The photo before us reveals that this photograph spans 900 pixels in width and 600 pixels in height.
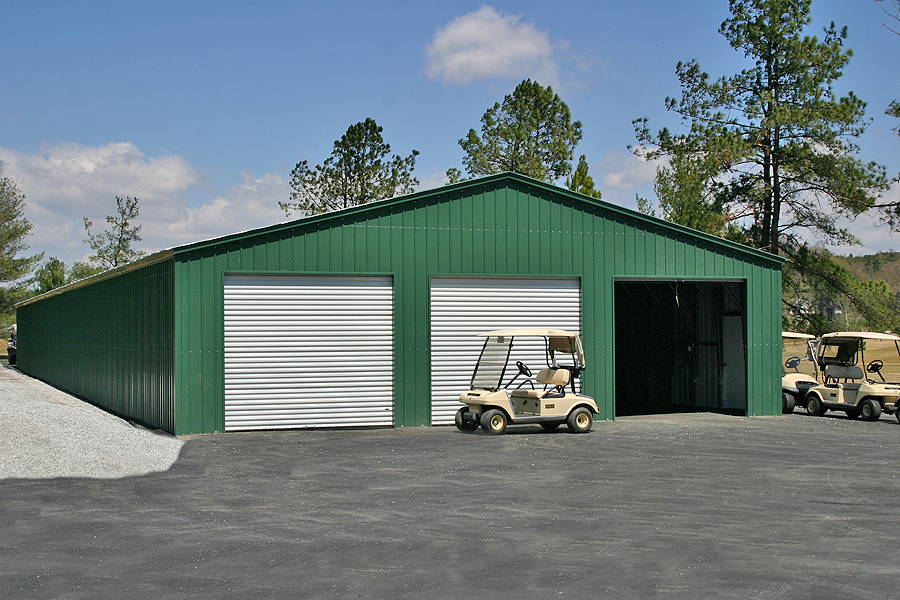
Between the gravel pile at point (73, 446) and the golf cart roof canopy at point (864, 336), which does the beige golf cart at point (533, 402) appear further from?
the golf cart roof canopy at point (864, 336)

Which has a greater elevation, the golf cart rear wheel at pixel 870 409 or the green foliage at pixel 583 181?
the green foliage at pixel 583 181

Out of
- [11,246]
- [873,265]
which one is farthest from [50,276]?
[873,265]

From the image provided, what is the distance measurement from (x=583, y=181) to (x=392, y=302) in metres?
26.4

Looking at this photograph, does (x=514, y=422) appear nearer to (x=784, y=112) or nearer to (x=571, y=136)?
(x=784, y=112)

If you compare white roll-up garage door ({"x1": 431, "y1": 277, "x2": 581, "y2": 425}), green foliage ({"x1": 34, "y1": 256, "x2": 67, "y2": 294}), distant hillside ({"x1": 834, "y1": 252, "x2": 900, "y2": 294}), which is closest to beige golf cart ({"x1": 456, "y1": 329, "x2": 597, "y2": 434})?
white roll-up garage door ({"x1": 431, "y1": 277, "x2": 581, "y2": 425})

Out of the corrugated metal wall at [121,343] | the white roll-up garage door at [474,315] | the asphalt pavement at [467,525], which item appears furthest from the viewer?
the white roll-up garage door at [474,315]

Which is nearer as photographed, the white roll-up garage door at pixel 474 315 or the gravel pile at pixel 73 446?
the gravel pile at pixel 73 446

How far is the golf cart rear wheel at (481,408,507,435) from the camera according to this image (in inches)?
601

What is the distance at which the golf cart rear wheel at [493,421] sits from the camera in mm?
15258

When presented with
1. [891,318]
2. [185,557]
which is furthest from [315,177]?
[185,557]

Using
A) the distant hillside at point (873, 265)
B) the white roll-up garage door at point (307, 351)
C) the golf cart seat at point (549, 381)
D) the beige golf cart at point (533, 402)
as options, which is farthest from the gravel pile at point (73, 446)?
the distant hillside at point (873, 265)

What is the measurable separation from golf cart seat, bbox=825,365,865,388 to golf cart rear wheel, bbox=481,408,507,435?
863 cm

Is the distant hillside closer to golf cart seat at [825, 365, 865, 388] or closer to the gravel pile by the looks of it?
golf cart seat at [825, 365, 865, 388]

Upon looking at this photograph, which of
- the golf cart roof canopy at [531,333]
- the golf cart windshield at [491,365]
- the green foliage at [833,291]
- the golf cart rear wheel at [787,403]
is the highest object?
the green foliage at [833,291]
